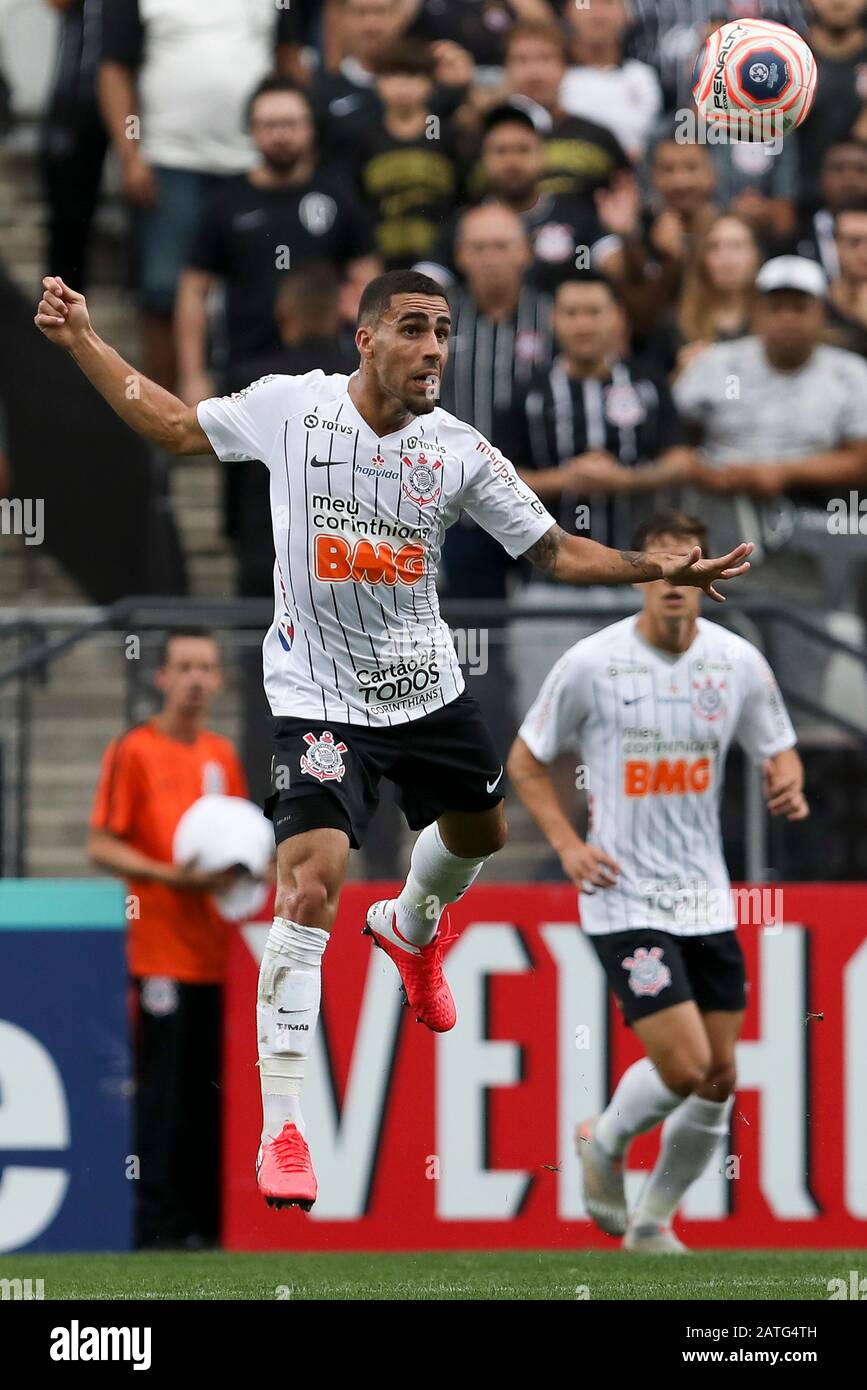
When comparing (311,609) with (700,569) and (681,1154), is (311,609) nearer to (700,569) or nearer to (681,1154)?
(700,569)

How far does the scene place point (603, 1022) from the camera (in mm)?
10367

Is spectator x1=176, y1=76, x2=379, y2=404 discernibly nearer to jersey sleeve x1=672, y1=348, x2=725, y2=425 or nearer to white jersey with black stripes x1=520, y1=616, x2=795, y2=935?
jersey sleeve x1=672, y1=348, x2=725, y2=425

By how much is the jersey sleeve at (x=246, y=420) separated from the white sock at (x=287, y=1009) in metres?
1.44

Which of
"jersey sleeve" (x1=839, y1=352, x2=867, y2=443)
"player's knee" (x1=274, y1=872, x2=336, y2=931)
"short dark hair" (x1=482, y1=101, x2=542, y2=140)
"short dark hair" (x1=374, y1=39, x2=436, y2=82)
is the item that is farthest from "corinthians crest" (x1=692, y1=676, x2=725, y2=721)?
"short dark hair" (x1=374, y1=39, x2=436, y2=82)

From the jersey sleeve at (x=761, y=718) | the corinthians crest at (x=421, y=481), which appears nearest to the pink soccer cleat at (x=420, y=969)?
Answer: the corinthians crest at (x=421, y=481)

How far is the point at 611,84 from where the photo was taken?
42.0 feet

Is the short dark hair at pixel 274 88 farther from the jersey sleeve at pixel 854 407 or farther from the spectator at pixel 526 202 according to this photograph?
the jersey sleeve at pixel 854 407

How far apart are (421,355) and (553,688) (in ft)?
8.28

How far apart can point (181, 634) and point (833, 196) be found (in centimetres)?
446

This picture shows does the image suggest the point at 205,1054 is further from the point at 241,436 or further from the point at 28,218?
the point at 28,218

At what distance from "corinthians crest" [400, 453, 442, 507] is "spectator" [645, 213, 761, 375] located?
4.64 m

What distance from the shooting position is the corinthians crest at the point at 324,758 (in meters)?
7.27
